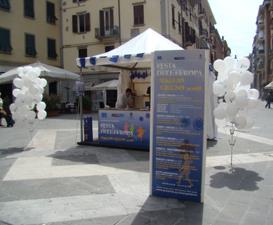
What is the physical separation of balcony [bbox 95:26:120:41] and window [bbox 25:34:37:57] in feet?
17.5

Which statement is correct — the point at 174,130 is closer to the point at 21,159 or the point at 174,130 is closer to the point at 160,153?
the point at 160,153

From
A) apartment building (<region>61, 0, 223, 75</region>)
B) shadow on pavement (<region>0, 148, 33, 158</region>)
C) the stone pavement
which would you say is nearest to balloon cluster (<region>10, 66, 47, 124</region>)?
shadow on pavement (<region>0, 148, 33, 158</region>)

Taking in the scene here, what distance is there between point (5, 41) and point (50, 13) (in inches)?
251

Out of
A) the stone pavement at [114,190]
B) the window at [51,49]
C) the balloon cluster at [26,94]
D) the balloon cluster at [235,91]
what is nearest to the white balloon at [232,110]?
the balloon cluster at [235,91]

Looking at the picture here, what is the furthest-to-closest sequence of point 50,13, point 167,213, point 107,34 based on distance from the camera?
point 50,13
point 107,34
point 167,213

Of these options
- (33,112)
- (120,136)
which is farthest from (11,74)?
(120,136)

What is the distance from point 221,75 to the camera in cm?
720

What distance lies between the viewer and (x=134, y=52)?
9.41 meters

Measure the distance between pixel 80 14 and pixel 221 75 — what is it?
88.1ft

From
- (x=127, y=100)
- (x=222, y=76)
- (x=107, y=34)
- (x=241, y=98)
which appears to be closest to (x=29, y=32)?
(x=107, y=34)

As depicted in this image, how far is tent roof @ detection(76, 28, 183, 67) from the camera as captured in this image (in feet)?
30.3

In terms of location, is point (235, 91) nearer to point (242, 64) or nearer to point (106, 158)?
point (242, 64)

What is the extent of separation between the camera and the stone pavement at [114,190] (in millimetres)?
4551

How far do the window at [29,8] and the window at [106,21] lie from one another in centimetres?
572
